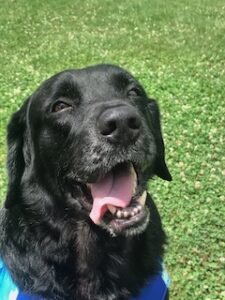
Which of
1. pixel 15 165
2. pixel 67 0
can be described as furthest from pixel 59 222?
pixel 67 0

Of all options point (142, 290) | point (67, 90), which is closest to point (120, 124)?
point (67, 90)

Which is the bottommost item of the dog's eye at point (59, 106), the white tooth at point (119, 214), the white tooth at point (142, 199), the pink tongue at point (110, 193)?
the white tooth at point (142, 199)

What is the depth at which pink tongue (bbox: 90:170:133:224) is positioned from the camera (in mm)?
3689

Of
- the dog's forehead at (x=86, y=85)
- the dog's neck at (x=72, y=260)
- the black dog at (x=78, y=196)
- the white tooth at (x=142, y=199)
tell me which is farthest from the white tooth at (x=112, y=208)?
the dog's forehead at (x=86, y=85)

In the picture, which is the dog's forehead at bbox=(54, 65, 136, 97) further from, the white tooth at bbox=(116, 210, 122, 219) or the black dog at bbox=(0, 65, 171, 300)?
the white tooth at bbox=(116, 210, 122, 219)

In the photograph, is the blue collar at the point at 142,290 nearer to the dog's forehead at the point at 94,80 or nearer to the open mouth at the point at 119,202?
the open mouth at the point at 119,202

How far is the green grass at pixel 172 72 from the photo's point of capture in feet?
21.0

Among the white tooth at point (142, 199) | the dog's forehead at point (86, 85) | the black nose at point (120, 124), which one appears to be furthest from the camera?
the dog's forehead at point (86, 85)

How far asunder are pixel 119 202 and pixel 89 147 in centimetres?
40

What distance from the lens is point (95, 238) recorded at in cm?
414

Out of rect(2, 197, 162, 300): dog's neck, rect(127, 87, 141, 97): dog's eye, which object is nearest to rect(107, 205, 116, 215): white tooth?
rect(2, 197, 162, 300): dog's neck

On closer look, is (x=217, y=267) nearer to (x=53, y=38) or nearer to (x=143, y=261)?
(x=143, y=261)

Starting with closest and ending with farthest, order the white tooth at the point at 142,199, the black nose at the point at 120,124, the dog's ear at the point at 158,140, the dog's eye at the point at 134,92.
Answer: the black nose at the point at 120,124 < the white tooth at the point at 142,199 < the dog's eye at the point at 134,92 < the dog's ear at the point at 158,140

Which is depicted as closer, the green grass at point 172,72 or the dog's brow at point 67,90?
the dog's brow at point 67,90
